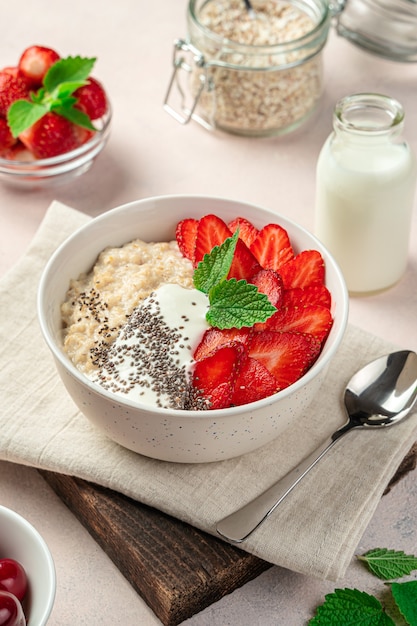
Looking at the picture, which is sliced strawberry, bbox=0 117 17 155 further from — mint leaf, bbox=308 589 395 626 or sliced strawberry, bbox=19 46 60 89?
mint leaf, bbox=308 589 395 626

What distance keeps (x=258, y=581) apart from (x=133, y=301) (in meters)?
0.49

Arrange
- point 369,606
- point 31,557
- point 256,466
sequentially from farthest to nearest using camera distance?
point 256,466 → point 369,606 → point 31,557

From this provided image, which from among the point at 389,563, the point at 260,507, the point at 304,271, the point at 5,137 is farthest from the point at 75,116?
the point at 389,563

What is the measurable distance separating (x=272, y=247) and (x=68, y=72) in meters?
0.81

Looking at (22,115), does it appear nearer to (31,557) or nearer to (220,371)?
(220,371)

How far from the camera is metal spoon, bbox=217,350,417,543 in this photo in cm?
136

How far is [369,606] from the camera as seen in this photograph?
130cm

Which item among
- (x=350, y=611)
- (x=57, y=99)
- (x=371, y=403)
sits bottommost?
(x=350, y=611)

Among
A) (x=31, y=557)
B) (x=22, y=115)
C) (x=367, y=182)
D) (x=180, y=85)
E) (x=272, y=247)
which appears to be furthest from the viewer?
(x=180, y=85)

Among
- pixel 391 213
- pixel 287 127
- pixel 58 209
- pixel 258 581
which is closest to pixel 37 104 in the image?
pixel 58 209

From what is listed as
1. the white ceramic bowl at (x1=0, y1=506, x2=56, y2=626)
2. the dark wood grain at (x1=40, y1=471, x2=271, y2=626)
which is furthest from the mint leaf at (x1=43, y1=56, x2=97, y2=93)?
the white ceramic bowl at (x1=0, y1=506, x2=56, y2=626)

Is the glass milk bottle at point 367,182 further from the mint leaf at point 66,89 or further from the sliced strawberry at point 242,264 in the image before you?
the mint leaf at point 66,89

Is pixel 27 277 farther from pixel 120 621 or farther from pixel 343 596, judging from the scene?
pixel 343 596

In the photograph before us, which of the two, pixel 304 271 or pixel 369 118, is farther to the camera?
pixel 369 118
